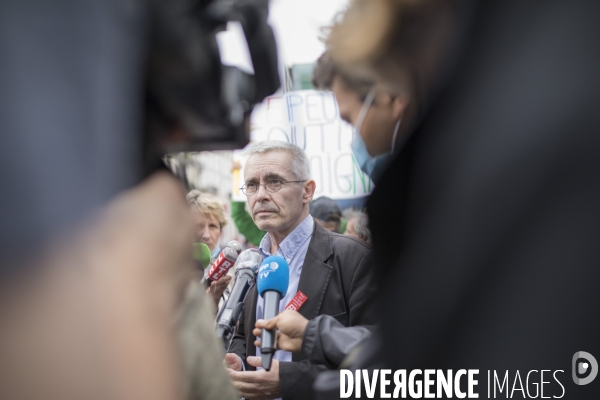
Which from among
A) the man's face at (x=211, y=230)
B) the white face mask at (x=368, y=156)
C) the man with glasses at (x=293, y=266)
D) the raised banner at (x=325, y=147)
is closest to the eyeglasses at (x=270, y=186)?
the man with glasses at (x=293, y=266)

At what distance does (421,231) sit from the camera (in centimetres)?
99

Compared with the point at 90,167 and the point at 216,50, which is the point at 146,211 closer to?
the point at 90,167

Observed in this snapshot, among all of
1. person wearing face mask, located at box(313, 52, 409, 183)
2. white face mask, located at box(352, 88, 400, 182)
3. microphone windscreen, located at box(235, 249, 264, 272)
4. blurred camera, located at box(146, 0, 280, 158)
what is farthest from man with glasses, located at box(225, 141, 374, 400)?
blurred camera, located at box(146, 0, 280, 158)

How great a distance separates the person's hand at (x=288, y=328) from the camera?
1.82m

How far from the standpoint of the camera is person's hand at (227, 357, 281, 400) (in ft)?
6.74

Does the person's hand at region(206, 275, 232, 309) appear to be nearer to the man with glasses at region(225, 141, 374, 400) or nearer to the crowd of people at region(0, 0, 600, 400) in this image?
the man with glasses at region(225, 141, 374, 400)

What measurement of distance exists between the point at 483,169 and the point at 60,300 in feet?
2.13

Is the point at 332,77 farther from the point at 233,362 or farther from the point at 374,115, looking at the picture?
the point at 233,362

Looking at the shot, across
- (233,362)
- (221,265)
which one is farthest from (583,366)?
(221,265)

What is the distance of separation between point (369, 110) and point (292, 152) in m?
1.24

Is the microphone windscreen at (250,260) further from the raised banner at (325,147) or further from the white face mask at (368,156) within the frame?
the white face mask at (368,156)

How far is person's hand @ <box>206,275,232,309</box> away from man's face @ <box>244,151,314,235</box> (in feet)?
1.22

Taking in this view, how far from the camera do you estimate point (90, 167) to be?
0.66m

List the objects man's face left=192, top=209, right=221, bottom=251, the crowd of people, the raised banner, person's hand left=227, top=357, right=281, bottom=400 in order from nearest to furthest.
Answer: the crowd of people, person's hand left=227, top=357, right=281, bottom=400, the raised banner, man's face left=192, top=209, right=221, bottom=251
